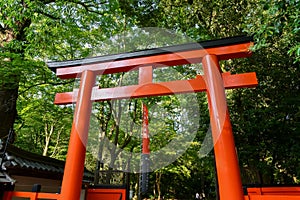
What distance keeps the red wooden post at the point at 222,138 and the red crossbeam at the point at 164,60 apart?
0.48 feet

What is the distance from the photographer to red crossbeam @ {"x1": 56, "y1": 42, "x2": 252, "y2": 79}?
361 cm

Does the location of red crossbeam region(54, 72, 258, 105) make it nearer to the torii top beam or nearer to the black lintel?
the torii top beam

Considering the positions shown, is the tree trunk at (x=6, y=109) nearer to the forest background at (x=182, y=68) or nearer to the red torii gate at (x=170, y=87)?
the forest background at (x=182, y=68)

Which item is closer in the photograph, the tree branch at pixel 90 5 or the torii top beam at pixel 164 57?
the torii top beam at pixel 164 57

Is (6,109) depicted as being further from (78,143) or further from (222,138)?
(222,138)

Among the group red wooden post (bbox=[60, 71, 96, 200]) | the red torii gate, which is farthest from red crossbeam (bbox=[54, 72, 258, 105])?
red wooden post (bbox=[60, 71, 96, 200])

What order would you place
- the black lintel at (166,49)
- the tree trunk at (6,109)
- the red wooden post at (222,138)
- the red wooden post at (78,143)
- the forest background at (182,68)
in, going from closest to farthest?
the red wooden post at (222,138), the red wooden post at (78,143), the black lintel at (166,49), the forest background at (182,68), the tree trunk at (6,109)

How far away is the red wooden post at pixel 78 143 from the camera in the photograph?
11.2ft

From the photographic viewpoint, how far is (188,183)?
21.9 meters

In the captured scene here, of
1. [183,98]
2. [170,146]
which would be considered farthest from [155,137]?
[183,98]

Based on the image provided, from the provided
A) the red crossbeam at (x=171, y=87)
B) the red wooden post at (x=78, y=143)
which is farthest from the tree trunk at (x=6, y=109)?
→ the red crossbeam at (x=171, y=87)

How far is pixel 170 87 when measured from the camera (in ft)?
12.4

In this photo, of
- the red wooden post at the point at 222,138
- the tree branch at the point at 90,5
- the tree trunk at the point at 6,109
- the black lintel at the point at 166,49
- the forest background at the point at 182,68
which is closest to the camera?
the red wooden post at the point at 222,138

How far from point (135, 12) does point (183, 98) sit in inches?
174
